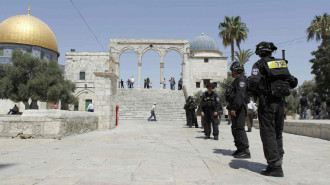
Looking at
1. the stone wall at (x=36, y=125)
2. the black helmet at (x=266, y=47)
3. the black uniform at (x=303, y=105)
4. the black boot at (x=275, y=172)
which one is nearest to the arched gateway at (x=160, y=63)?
the black uniform at (x=303, y=105)

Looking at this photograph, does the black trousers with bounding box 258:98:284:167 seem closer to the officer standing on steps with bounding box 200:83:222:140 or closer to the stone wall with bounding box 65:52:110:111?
the officer standing on steps with bounding box 200:83:222:140

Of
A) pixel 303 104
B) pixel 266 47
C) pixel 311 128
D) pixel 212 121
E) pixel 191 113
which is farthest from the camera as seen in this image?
pixel 303 104

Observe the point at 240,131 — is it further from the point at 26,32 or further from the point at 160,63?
the point at 26,32

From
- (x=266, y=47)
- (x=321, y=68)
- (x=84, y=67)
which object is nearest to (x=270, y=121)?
(x=266, y=47)

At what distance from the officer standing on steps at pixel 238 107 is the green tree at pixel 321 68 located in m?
23.2

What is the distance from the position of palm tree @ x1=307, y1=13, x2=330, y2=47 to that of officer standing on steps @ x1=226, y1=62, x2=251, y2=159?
24991mm

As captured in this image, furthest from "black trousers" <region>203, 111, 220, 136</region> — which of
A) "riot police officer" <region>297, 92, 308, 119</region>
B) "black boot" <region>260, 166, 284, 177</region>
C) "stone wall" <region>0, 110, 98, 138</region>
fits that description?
"riot police officer" <region>297, 92, 308, 119</region>

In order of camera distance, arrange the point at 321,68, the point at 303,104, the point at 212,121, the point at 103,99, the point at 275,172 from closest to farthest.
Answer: the point at 275,172 < the point at 212,121 < the point at 103,99 < the point at 303,104 < the point at 321,68

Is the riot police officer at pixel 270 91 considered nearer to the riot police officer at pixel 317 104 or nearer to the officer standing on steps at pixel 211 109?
the officer standing on steps at pixel 211 109

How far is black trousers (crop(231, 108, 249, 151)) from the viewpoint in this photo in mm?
4441

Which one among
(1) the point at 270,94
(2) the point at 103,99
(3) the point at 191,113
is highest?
(2) the point at 103,99

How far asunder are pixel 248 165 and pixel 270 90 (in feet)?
3.81

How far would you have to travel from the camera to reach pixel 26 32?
120 ft

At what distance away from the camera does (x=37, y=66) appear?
27.8 meters
